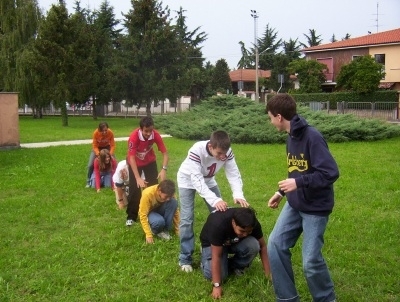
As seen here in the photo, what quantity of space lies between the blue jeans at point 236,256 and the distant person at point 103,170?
4.69m

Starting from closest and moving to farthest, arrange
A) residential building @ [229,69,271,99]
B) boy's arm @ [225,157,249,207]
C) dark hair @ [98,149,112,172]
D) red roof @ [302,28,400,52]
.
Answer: boy's arm @ [225,157,249,207] < dark hair @ [98,149,112,172] < red roof @ [302,28,400,52] < residential building @ [229,69,271,99]

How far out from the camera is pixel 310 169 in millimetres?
3373

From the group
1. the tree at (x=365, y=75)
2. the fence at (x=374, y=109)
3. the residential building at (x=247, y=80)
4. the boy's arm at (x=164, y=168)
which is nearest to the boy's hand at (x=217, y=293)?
the boy's arm at (x=164, y=168)

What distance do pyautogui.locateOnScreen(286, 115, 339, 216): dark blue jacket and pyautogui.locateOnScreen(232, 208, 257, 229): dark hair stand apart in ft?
1.88

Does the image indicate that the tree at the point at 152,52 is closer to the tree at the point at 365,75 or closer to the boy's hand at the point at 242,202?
the tree at the point at 365,75

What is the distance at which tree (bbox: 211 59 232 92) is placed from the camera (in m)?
56.9

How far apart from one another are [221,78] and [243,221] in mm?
54161

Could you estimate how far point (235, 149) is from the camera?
15055mm

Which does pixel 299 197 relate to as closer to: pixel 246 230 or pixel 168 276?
pixel 246 230

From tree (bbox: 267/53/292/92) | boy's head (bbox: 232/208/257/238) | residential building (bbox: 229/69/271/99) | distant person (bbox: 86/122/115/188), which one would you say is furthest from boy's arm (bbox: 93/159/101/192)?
residential building (bbox: 229/69/271/99)

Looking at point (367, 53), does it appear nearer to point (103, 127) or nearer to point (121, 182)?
point (103, 127)

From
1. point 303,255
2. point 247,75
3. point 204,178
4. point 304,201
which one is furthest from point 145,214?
point 247,75

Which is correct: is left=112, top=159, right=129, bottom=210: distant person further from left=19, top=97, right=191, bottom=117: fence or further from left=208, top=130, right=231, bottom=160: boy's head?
left=19, top=97, right=191, bottom=117: fence

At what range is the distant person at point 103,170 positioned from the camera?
29.1 ft
